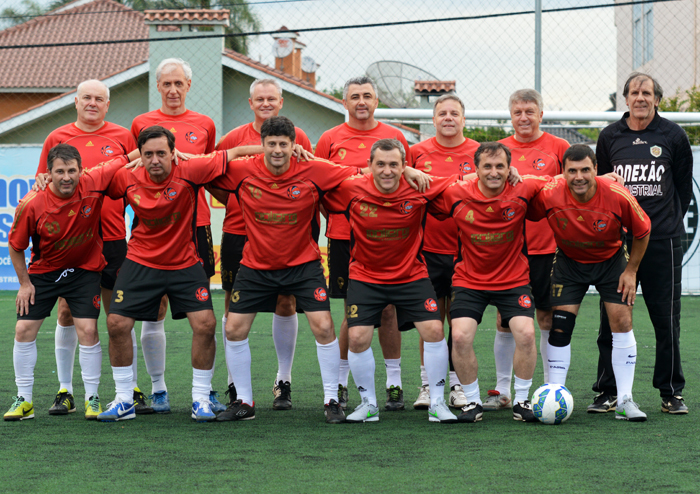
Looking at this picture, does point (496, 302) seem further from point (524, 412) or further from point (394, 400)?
point (394, 400)

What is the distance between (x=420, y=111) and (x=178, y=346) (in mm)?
4160

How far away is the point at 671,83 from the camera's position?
18.3 meters

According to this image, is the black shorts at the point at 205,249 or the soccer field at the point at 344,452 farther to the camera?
the black shorts at the point at 205,249

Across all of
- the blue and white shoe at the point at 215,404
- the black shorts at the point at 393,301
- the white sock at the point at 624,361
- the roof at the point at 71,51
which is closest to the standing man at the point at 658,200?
the white sock at the point at 624,361

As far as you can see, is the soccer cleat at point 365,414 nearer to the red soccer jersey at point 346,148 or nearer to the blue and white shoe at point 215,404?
the blue and white shoe at point 215,404

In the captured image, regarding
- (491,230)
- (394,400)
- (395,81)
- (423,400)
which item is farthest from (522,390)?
(395,81)

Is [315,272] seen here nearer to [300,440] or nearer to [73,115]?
[300,440]

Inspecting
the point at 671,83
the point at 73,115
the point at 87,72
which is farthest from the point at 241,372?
the point at 87,72

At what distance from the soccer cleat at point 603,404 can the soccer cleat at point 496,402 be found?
1.60 feet

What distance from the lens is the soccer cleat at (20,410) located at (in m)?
4.38

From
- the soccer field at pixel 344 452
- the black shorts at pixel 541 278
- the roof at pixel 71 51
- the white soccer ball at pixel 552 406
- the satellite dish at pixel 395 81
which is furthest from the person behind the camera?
the roof at pixel 71 51

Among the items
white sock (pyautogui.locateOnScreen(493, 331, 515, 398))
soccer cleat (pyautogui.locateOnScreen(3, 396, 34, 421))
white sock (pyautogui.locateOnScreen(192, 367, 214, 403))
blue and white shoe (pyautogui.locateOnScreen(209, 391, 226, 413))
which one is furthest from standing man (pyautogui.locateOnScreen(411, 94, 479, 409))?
soccer cleat (pyautogui.locateOnScreen(3, 396, 34, 421))

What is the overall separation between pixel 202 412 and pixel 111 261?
1.20 m

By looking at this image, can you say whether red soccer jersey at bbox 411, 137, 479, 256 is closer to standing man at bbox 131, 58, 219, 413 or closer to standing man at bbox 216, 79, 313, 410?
standing man at bbox 216, 79, 313, 410
